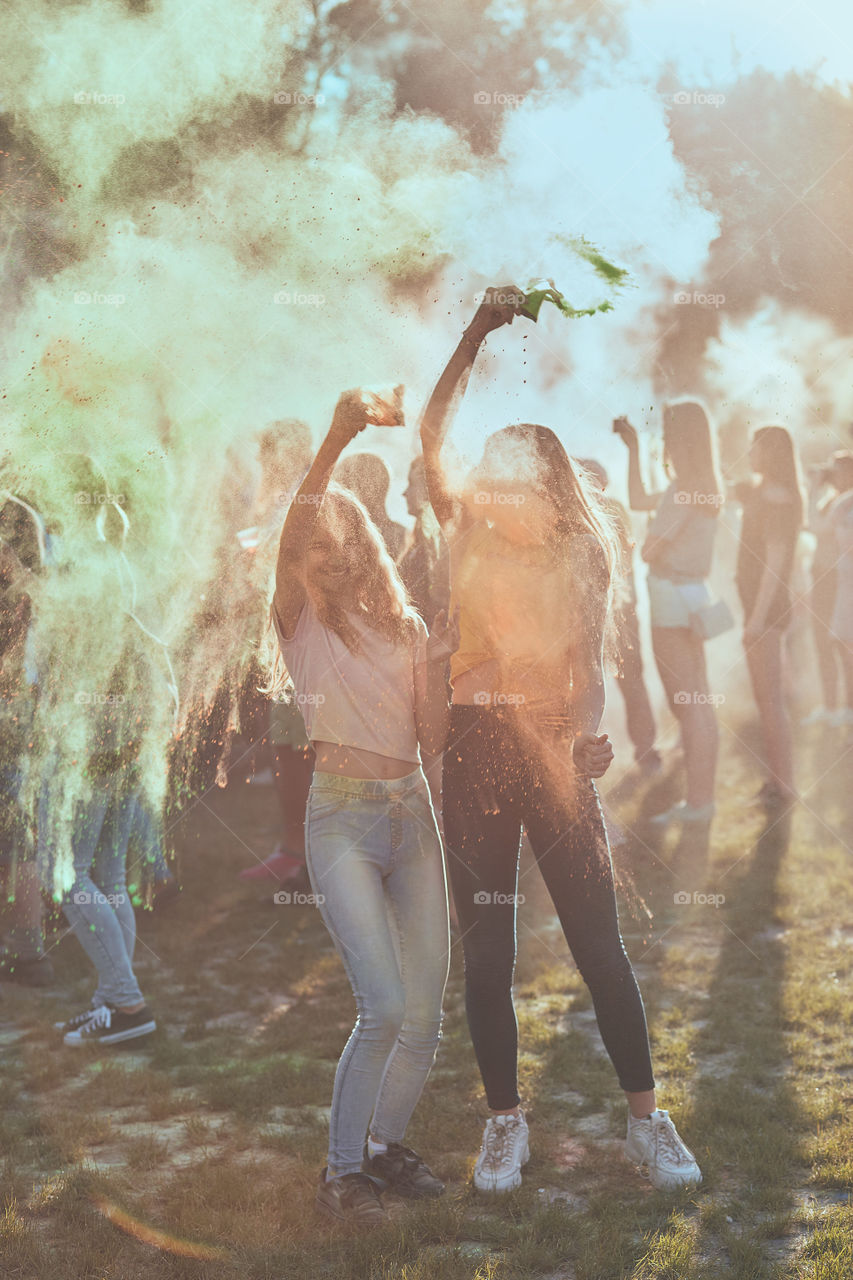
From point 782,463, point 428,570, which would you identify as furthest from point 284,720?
point 782,463

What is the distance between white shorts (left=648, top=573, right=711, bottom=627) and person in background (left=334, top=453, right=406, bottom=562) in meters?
3.81

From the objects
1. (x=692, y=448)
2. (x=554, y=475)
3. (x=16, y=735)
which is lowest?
(x=16, y=735)

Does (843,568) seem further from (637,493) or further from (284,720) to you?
(284,720)

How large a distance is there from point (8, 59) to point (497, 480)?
3678mm

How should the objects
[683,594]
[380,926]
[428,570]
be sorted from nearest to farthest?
1. [380,926]
2. [428,570]
3. [683,594]

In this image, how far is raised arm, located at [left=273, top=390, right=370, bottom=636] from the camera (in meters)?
3.29

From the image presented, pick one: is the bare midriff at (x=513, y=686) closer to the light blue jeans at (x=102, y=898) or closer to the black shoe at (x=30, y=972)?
the light blue jeans at (x=102, y=898)

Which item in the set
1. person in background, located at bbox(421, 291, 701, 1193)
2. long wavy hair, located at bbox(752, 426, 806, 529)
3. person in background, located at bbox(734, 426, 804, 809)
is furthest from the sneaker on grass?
long wavy hair, located at bbox(752, 426, 806, 529)

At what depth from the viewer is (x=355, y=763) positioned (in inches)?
131

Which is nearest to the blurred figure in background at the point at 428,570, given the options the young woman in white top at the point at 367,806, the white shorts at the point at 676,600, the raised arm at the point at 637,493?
the young woman in white top at the point at 367,806

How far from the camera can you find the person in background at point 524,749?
3459 millimetres

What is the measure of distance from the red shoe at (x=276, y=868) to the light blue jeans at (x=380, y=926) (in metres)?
3.91

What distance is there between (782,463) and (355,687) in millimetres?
5544

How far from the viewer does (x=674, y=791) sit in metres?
8.77
